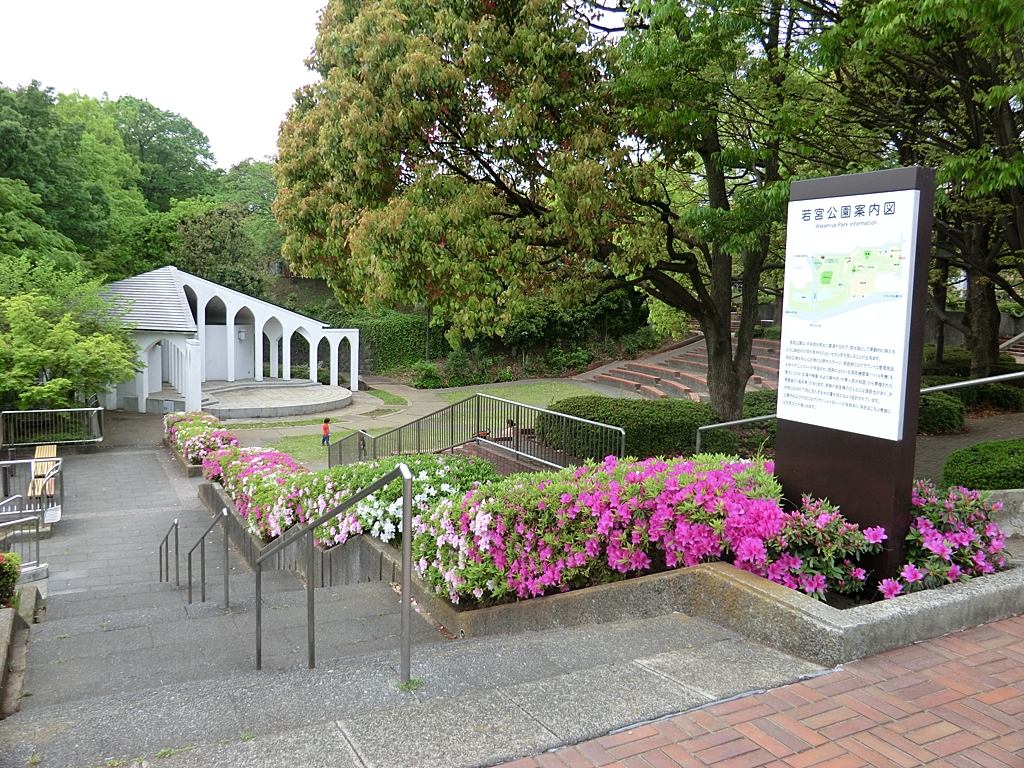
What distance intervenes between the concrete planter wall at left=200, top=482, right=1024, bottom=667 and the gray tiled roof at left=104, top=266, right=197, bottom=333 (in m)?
20.4

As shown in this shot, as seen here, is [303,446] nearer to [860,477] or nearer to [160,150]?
[860,477]

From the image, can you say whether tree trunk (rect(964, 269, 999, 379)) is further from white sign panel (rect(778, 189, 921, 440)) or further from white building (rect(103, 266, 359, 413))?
white building (rect(103, 266, 359, 413))

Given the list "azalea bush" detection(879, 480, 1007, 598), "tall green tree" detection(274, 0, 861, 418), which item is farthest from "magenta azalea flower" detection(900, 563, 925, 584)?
"tall green tree" detection(274, 0, 861, 418)

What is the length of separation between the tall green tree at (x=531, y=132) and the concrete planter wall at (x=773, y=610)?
5.51 meters

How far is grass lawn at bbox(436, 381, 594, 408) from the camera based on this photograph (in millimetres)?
27266

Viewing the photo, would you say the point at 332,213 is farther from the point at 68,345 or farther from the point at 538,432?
the point at 68,345

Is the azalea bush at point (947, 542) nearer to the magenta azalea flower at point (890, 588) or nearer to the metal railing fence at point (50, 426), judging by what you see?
the magenta azalea flower at point (890, 588)

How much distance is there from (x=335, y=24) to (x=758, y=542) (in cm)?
1144

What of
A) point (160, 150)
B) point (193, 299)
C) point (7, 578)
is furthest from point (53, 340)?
point (160, 150)

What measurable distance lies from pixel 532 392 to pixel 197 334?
38.5ft

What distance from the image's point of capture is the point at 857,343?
4648mm

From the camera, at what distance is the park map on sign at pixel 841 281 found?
4469 millimetres

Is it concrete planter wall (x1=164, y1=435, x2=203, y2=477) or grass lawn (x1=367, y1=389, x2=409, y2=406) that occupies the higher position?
grass lawn (x1=367, y1=389, x2=409, y2=406)

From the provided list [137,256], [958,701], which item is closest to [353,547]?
[958,701]
